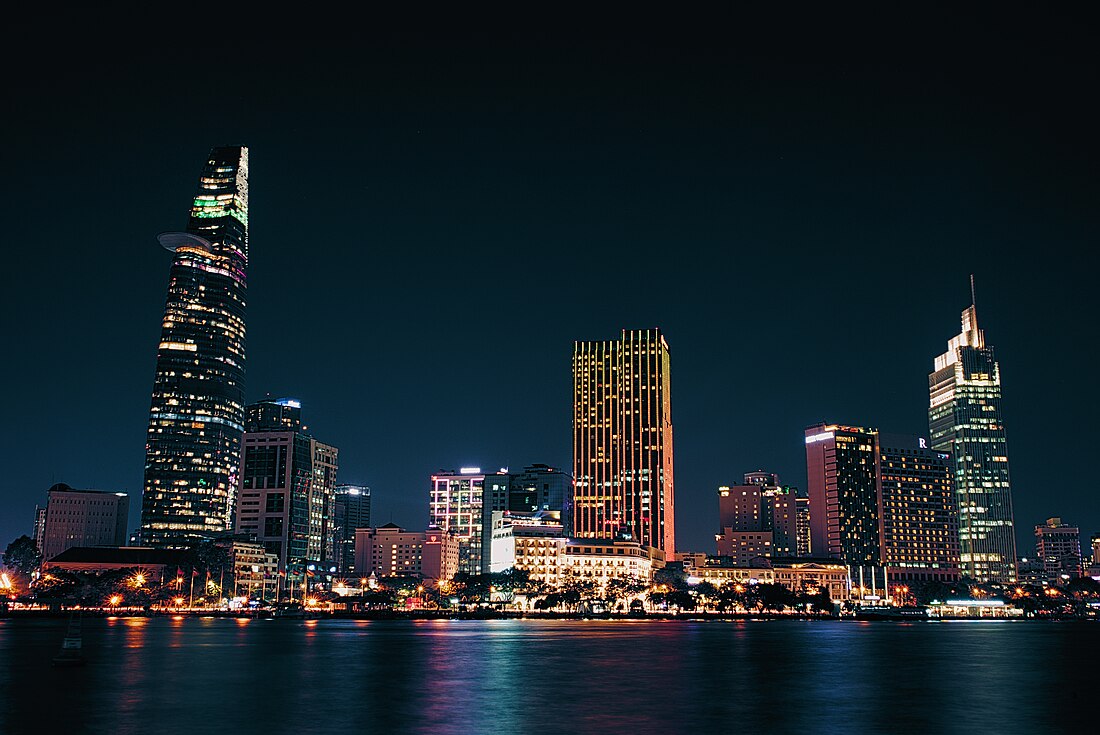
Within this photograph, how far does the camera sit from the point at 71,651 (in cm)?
9506

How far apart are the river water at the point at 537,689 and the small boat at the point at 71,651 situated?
2.22 meters

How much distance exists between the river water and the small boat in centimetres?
222

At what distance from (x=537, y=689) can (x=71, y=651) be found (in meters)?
46.8

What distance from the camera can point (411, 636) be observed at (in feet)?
526

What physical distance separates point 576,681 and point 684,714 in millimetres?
20124

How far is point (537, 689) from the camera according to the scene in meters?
77.4

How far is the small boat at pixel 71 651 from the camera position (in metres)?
92.3

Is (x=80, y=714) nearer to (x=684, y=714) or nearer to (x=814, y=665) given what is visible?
(x=684, y=714)

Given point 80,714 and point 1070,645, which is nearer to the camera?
point 80,714

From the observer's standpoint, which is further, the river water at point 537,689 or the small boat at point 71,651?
the small boat at point 71,651

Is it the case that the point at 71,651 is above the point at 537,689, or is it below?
above

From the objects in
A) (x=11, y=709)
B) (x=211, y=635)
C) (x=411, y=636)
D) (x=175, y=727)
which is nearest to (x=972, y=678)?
(x=175, y=727)

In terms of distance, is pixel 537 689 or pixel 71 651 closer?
pixel 537 689


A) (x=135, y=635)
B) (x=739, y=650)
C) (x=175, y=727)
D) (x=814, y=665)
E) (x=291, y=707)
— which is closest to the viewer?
(x=175, y=727)
